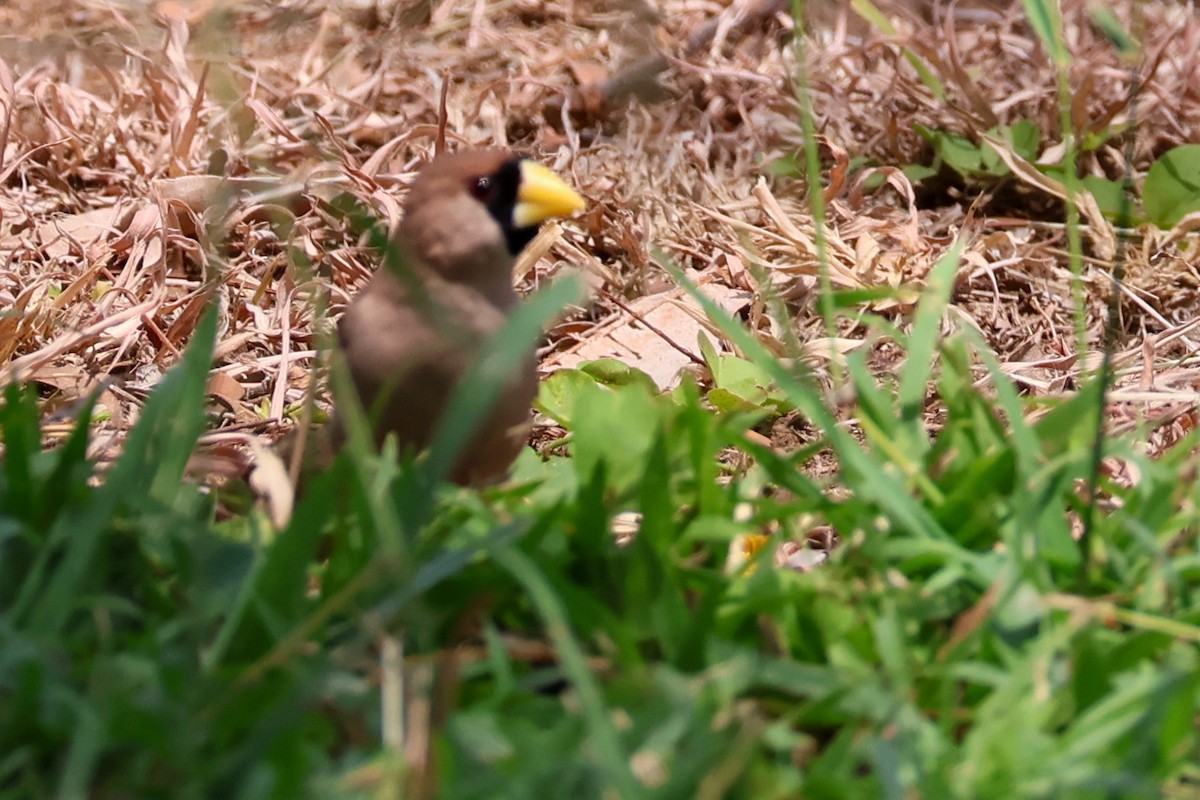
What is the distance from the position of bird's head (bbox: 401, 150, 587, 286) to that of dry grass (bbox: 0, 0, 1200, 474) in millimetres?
A: 558

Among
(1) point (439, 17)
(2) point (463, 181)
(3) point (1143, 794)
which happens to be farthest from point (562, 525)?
(1) point (439, 17)

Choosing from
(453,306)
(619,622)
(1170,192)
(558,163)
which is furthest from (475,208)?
(1170,192)

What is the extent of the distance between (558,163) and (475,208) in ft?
5.54

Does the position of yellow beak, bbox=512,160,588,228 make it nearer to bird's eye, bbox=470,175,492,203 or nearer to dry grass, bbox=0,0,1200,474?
bird's eye, bbox=470,175,492,203

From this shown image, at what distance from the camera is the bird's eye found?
113 inches

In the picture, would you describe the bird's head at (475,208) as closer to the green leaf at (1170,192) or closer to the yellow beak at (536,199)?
the yellow beak at (536,199)

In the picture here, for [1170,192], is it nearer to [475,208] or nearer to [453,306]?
[475,208]

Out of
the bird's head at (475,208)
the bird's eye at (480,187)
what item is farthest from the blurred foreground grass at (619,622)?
the bird's eye at (480,187)

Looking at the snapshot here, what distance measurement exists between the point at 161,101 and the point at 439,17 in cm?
132

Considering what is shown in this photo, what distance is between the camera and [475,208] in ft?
9.43

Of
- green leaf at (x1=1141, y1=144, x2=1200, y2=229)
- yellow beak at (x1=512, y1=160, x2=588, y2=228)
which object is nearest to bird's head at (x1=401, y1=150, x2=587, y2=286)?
yellow beak at (x1=512, y1=160, x2=588, y2=228)

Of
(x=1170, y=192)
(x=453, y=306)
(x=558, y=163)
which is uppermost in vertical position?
(x=453, y=306)

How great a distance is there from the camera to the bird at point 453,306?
2.63 meters

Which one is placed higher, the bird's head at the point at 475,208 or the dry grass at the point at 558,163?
the bird's head at the point at 475,208
